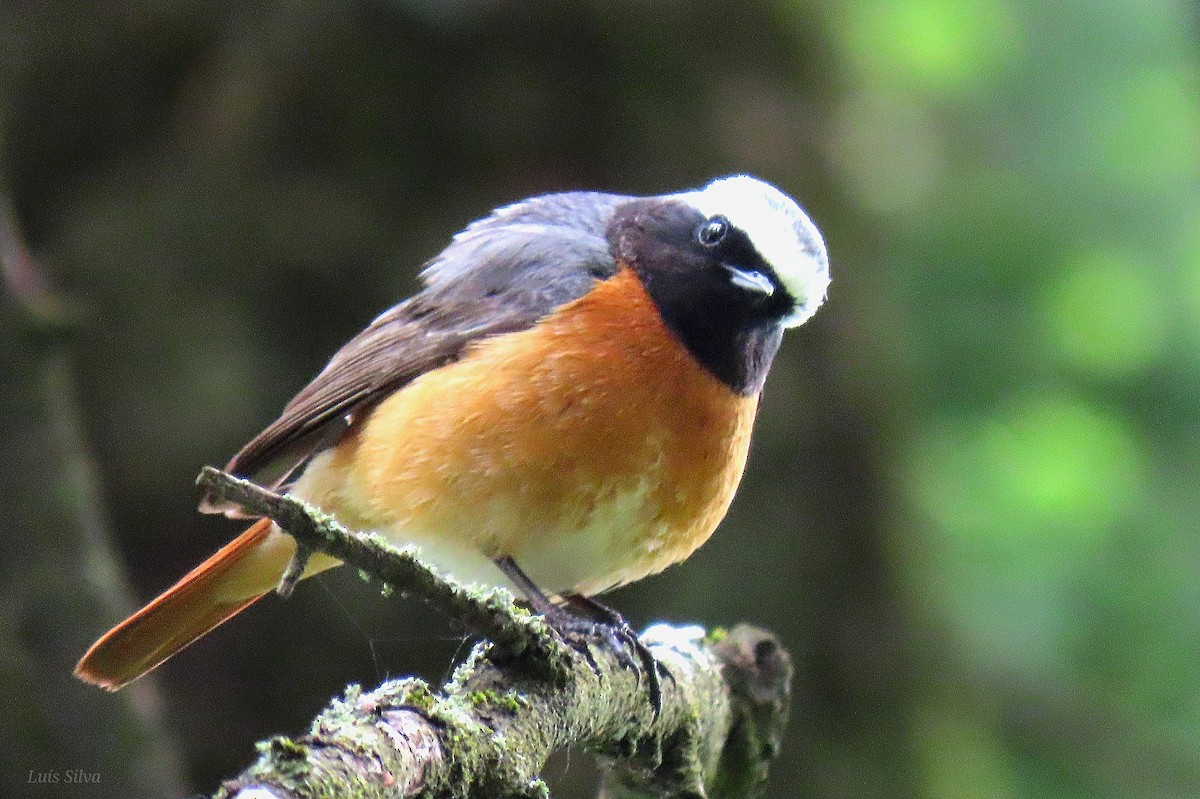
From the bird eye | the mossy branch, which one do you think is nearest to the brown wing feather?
the bird eye

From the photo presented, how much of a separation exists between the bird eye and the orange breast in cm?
27

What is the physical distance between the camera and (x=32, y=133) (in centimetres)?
582

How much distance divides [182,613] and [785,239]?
2276mm

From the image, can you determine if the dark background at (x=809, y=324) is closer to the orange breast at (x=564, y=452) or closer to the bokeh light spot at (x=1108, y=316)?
the bokeh light spot at (x=1108, y=316)

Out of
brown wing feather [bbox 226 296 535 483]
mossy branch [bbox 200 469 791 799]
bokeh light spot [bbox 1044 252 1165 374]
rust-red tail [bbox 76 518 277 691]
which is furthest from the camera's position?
bokeh light spot [bbox 1044 252 1165 374]

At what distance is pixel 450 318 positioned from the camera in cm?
438

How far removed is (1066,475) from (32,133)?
4.96 meters

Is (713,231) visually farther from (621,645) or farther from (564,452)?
(621,645)

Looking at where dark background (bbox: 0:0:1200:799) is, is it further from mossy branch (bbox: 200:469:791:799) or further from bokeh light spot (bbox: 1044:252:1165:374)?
mossy branch (bbox: 200:469:791:799)

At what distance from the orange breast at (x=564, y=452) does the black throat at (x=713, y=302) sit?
6 cm

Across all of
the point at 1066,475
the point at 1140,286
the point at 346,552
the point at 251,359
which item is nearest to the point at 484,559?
the point at 346,552

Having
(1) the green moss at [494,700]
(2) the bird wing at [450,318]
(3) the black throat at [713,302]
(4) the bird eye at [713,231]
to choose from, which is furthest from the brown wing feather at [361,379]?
(1) the green moss at [494,700]

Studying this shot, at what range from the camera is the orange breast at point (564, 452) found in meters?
3.80

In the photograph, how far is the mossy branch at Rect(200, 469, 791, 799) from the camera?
6.40 feet
